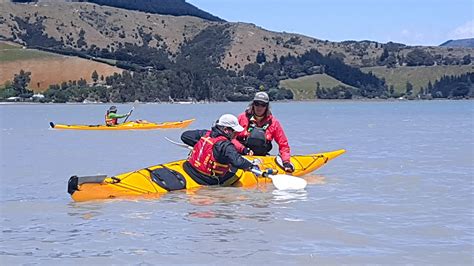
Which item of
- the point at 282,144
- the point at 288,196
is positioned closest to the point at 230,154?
the point at 288,196

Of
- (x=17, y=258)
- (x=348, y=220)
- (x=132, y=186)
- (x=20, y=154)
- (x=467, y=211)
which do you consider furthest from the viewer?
(x=20, y=154)

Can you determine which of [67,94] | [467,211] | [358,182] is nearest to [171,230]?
[467,211]

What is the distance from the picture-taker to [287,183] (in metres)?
16.1

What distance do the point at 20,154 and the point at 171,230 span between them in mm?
18361

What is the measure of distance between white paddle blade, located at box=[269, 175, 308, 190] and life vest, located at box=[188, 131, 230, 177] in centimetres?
103

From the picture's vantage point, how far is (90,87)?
7574 inches

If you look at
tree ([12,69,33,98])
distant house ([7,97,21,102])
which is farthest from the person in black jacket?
tree ([12,69,33,98])

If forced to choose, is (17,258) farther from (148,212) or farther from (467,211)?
(467,211)

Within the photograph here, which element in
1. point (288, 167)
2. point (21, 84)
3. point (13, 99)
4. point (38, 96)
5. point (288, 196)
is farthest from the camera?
point (38, 96)

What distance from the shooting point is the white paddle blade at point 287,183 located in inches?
625

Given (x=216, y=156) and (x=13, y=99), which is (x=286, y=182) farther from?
(x=13, y=99)

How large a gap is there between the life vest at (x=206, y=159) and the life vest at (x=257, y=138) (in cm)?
154

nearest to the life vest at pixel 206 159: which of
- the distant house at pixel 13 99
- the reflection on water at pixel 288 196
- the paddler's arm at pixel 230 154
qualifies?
the paddler's arm at pixel 230 154

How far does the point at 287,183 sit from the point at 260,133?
4.55 feet
